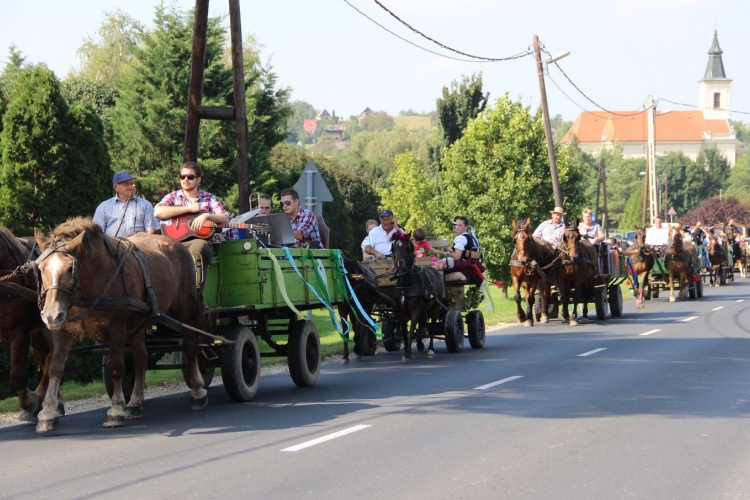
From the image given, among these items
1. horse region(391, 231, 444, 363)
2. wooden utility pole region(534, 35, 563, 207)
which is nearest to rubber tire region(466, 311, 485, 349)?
horse region(391, 231, 444, 363)

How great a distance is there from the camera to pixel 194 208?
11258 mm

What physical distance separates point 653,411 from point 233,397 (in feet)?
13.9

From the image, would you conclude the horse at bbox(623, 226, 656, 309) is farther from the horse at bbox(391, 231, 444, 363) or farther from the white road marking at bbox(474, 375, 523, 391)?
the white road marking at bbox(474, 375, 523, 391)

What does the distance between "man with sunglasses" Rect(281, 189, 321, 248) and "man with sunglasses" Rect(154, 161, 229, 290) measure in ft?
9.48

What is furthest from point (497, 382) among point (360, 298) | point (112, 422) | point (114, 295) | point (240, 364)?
point (114, 295)

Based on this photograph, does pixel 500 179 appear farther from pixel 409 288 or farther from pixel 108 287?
pixel 108 287

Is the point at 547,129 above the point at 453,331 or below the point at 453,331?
above

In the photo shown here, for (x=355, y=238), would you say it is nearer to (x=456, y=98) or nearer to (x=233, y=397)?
(x=456, y=98)

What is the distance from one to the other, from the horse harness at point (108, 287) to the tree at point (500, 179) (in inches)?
1212

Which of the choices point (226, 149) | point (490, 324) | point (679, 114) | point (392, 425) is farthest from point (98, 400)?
point (679, 114)

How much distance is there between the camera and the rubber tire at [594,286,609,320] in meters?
24.2

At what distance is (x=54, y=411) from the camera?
9.28 metres

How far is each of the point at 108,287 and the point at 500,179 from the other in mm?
32459

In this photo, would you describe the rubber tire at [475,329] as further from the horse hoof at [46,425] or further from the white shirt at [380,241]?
the horse hoof at [46,425]
